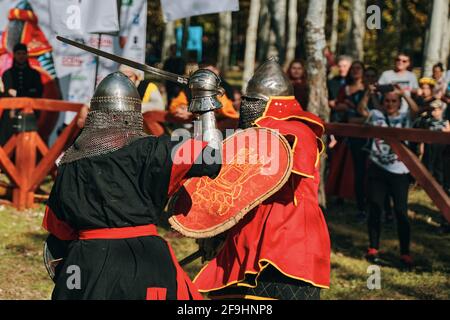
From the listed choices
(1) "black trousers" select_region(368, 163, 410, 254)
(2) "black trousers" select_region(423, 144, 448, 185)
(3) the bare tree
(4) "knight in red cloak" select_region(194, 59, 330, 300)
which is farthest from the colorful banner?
(4) "knight in red cloak" select_region(194, 59, 330, 300)

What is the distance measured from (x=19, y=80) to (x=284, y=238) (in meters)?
6.81

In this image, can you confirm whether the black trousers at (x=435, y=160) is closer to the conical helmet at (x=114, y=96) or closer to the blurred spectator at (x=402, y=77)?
the blurred spectator at (x=402, y=77)

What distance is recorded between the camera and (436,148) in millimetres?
10477

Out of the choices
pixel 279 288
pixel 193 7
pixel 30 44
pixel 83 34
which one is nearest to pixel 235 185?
pixel 279 288

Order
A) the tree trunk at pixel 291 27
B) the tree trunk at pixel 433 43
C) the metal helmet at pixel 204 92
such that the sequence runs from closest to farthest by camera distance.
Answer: the metal helmet at pixel 204 92 → the tree trunk at pixel 433 43 → the tree trunk at pixel 291 27

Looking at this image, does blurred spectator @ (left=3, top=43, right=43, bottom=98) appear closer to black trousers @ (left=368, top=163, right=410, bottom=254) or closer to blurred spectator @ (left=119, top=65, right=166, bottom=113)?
blurred spectator @ (left=119, top=65, right=166, bottom=113)

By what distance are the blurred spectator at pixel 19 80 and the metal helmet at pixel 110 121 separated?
6806mm

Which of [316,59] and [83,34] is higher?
[83,34]

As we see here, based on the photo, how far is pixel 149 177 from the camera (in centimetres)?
389

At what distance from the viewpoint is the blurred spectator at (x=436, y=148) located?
928 centimetres

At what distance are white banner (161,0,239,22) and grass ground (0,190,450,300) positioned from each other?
7.33ft

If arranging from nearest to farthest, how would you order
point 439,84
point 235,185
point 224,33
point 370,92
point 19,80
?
point 235,185 → point 370,92 → point 439,84 → point 19,80 → point 224,33

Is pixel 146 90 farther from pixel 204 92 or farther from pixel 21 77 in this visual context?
pixel 204 92

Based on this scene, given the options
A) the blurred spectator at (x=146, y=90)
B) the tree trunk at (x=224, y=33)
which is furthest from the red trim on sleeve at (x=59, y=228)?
the tree trunk at (x=224, y=33)
